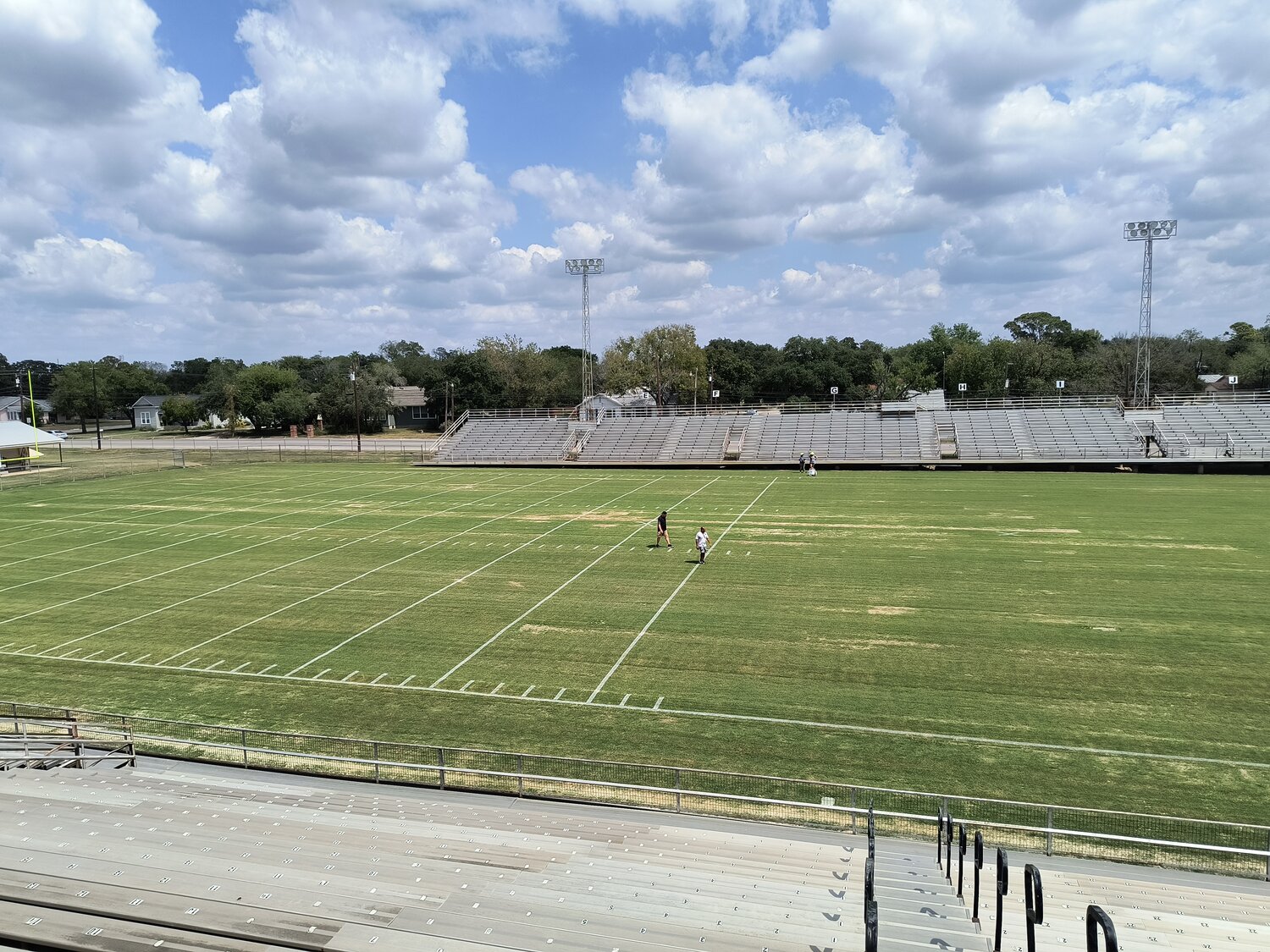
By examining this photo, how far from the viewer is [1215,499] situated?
123ft

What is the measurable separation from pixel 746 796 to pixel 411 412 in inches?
4238

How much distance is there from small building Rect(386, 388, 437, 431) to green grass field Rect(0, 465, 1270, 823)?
73.9m

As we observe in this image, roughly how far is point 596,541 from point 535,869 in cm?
2159

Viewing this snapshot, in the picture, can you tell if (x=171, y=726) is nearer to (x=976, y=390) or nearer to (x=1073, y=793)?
(x=1073, y=793)

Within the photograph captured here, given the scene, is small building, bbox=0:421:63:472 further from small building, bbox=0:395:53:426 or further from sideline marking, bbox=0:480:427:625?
sideline marking, bbox=0:480:427:625

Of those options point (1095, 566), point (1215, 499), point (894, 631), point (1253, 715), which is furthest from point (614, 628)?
point (1215, 499)

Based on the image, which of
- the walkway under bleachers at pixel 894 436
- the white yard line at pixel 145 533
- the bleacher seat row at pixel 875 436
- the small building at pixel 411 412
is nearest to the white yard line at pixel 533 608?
the white yard line at pixel 145 533

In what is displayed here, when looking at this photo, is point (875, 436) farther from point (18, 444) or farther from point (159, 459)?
point (18, 444)

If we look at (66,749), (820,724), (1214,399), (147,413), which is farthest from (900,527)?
(147,413)

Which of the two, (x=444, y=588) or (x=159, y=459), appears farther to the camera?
(x=159, y=459)

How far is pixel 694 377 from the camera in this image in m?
99.0

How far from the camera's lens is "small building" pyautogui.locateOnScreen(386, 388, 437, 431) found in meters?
110

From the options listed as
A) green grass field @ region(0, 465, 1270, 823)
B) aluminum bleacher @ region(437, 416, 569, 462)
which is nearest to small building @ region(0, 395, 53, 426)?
aluminum bleacher @ region(437, 416, 569, 462)

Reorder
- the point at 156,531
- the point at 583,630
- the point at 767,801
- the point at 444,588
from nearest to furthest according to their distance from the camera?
1. the point at 767,801
2. the point at 583,630
3. the point at 444,588
4. the point at 156,531
